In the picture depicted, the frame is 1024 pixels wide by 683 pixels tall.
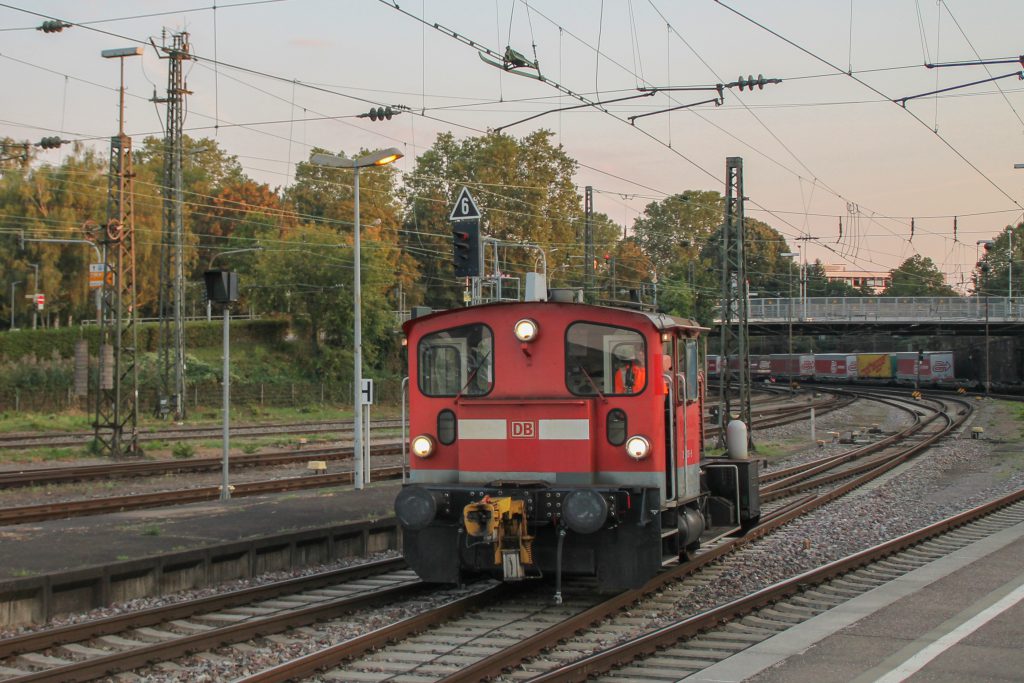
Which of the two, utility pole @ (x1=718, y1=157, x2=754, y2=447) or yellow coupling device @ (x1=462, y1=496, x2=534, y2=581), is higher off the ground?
utility pole @ (x1=718, y1=157, x2=754, y2=447)

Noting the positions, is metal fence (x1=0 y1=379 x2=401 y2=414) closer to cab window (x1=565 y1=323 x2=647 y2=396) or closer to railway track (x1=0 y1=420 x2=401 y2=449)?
railway track (x1=0 y1=420 x2=401 y2=449)

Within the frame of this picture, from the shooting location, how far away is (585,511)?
9.58 m

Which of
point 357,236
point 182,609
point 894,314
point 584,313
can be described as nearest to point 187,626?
point 182,609

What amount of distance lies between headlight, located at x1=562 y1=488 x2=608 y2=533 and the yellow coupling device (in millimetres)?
489

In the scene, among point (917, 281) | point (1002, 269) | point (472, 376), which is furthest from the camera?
point (917, 281)

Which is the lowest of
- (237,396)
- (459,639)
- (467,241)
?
(459,639)

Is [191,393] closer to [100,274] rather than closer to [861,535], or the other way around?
[100,274]

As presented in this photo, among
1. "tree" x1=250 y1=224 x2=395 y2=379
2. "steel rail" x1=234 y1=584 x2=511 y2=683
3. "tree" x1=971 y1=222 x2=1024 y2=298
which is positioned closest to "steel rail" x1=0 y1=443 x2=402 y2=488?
"steel rail" x1=234 y1=584 x2=511 y2=683

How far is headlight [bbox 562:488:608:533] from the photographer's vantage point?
31.3 feet

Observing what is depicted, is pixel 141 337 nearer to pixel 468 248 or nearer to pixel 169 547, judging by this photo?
pixel 468 248

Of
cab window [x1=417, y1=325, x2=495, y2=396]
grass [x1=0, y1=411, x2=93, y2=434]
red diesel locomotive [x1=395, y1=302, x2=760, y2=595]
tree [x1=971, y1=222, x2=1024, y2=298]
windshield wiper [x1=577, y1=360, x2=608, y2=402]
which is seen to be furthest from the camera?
tree [x1=971, y1=222, x2=1024, y2=298]

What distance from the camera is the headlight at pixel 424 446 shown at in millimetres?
10852

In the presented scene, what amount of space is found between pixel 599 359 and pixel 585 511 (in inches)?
63.5

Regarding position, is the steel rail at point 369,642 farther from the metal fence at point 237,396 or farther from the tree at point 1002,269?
the tree at point 1002,269
